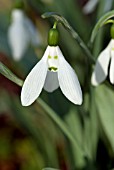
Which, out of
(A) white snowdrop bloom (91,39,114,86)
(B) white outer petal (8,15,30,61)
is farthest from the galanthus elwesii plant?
(B) white outer petal (8,15,30,61)

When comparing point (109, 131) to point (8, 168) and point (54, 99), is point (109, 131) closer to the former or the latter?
point (54, 99)

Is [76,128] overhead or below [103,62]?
below

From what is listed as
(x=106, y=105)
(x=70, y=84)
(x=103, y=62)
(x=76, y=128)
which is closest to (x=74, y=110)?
(x=76, y=128)

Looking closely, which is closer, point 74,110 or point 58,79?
point 58,79

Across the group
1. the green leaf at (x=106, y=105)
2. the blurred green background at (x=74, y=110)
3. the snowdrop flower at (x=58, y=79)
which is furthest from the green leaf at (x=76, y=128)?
the snowdrop flower at (x=58, y=79)

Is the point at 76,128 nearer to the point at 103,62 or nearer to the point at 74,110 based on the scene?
the point at 74,110

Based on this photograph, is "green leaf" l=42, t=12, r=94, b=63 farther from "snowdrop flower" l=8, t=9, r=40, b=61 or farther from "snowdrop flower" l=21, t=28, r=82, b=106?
"snowdrop flower" l=8, t=9, r=40, b=61
